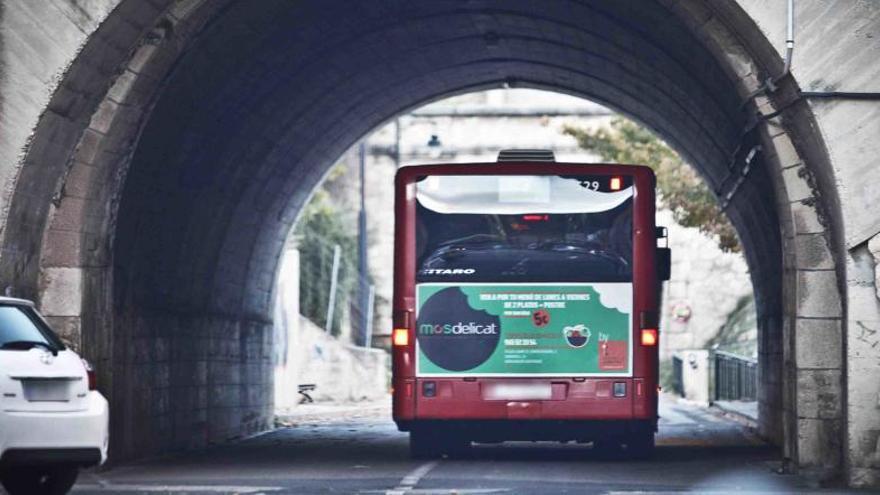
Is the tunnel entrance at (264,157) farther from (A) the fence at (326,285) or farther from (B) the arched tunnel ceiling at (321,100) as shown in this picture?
(A) the fence at (326,285)

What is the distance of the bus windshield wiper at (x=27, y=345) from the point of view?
43.4ft

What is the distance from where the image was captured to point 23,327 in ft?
44.3

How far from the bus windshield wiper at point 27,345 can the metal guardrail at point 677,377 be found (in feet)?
105

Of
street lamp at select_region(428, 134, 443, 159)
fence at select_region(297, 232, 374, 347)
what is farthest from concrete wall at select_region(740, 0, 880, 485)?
street lamp at select_region(428, 134, 443, 159)

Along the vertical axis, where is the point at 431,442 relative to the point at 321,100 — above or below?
below

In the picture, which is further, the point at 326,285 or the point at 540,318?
the point at 326,285

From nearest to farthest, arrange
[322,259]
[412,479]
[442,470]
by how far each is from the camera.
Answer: [412,479] < [442,470] < [322,259]

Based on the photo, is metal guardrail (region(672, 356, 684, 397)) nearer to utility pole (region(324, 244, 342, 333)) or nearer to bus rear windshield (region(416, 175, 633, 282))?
utility pole (region(324, 244, 342, 333))

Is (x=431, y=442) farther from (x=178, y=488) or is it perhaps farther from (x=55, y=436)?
(x=55, y=436)

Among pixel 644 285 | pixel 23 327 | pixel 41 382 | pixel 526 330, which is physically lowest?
pixel 41 382

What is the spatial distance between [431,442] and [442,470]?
2.32 meters

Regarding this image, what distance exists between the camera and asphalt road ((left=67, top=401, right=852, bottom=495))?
52.2 feet

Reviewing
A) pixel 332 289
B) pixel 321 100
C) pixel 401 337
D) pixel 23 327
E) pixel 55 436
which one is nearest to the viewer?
pixel 55 436

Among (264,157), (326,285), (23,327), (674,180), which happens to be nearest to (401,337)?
(264,157)
